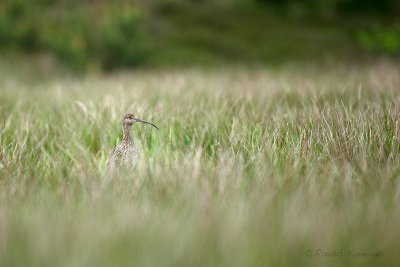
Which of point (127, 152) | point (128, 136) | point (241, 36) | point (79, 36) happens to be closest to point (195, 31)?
point (241, 36)

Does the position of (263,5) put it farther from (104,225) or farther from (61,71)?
(104,225)

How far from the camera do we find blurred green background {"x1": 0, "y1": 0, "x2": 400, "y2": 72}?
40.8 feet

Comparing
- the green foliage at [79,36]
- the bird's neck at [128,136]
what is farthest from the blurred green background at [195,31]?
the bird's neck at [128,136]

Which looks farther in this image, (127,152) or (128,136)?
(128,136)

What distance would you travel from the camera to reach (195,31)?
70.4 ft

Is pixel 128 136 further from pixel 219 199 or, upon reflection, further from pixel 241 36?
pixel 241 36

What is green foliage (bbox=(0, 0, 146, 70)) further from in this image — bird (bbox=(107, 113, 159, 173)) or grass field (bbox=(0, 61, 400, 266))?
bird (bbox=(107, 113, 159, 173))

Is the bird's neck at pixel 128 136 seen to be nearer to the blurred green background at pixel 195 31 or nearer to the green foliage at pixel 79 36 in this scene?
the blurred green background at pixel 195 31

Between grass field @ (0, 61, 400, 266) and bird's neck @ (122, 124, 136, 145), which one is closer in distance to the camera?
grass field @ (0, 61, 400, 266)

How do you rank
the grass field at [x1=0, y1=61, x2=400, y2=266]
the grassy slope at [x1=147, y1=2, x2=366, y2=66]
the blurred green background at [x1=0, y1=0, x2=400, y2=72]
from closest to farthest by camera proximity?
the grass field at [x1=0, y1=61, x2=400, y2=266] < the blurred green background at [x1=0, y1=0, x2=400, y2=72] < the grassy slope at [x1=147, y1=2, x2=366, y2=66]

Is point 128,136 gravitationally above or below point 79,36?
below

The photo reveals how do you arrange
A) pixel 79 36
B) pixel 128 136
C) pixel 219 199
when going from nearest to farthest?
pixel 219 199
pixel 128 136
pixel 79 36

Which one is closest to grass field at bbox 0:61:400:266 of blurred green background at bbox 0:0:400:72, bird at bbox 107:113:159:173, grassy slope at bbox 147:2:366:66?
bird at bbox 107:113:159:173

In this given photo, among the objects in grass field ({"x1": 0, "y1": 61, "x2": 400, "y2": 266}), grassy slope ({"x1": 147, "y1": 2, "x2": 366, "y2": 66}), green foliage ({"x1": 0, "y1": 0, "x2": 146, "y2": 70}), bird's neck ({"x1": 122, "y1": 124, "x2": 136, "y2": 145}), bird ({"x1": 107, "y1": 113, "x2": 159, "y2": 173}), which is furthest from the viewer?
grassy slope ({"x1": 147, "y1": 2, "x2": 366, "y2": 66})
